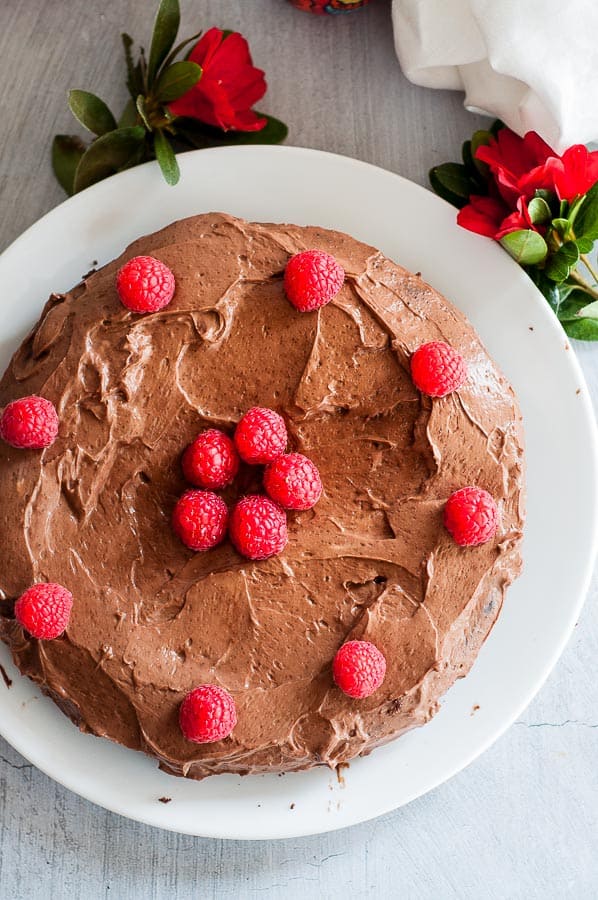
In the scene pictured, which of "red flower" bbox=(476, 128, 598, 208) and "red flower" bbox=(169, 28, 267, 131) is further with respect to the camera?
"red flower" bbox=(169, 28, 267, 131)

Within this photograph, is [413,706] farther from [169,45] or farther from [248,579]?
[169,45]

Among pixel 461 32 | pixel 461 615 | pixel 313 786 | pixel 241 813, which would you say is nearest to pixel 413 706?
pixel 461 615

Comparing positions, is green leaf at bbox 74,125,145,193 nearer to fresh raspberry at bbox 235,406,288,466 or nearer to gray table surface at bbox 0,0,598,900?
gray table surface at bbox 0,0,598,900

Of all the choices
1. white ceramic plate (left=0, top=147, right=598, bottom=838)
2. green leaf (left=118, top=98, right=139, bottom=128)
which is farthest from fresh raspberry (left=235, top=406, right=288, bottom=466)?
green leaf (left=118, top=98, right=139, bottom=128)

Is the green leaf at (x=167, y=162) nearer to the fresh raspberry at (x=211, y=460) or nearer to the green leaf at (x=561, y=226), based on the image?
the fresh raspberry at (x=211, y=460)

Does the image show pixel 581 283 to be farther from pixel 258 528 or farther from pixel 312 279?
pixel 258 528

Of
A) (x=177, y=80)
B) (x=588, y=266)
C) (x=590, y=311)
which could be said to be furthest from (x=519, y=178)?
(x=177, y=80)

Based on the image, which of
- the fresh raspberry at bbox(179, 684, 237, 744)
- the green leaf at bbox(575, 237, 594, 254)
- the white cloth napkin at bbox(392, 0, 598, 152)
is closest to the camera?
the fresh raspberry at bbox(179, 684, 237, 744)

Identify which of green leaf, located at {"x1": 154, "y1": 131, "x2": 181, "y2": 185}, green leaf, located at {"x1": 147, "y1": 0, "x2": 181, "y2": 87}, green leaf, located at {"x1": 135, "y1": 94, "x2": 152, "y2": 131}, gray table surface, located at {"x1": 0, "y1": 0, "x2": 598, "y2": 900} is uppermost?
green leaf, located at {"x1": 147, "y1": 0, "x2": 181, "y2": 87}
